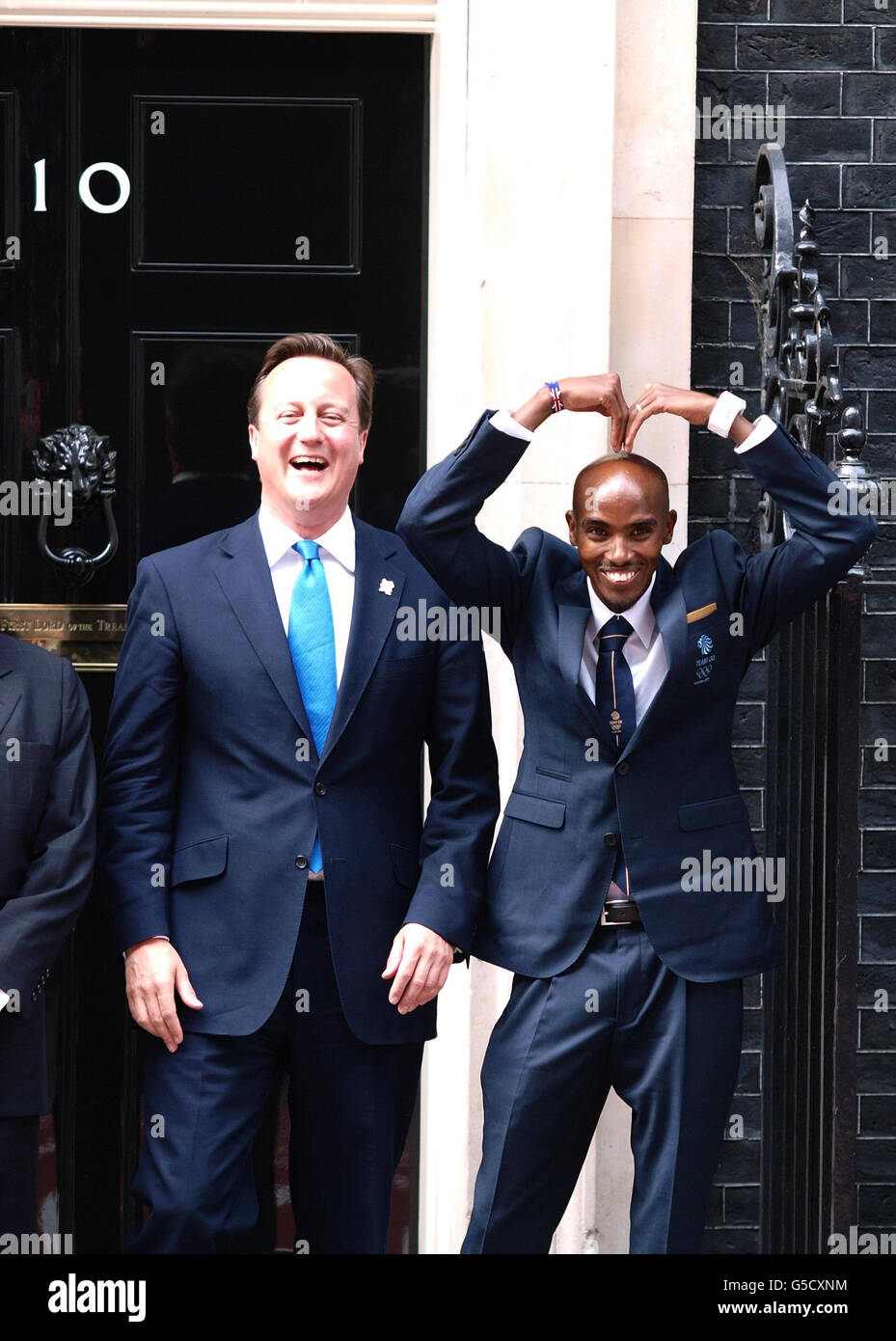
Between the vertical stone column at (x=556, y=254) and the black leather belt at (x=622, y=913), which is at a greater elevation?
the vertical stone column at (x=556, y=254)

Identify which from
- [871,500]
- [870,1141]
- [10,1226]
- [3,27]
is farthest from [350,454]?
[870,1141]

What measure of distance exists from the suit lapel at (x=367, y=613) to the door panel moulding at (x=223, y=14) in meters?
1.89

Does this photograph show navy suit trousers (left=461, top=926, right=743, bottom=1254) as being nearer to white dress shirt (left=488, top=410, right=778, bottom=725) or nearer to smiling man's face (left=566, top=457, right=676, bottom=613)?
white dress shirt (left=488, top=410, right=778, bottom=725)

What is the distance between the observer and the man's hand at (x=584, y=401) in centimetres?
383

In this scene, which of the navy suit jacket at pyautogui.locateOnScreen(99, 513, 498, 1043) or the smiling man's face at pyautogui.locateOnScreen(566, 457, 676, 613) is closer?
the smiling man's face at pyautogui.locateOnScreen(566, 457, 676, 613)

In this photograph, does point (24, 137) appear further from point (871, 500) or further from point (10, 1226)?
point (10, 1226)

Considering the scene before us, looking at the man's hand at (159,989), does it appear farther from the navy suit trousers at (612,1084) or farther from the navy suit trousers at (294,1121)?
the navy suit trousers at (612,1084)

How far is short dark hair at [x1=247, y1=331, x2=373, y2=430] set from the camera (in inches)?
158

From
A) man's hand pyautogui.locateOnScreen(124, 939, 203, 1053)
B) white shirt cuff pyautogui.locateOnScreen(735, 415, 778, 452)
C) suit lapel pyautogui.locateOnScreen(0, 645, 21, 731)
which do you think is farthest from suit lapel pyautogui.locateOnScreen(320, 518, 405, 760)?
white shirt cuff pyautogui.locateOnScreen(735, 415, 778, 452)

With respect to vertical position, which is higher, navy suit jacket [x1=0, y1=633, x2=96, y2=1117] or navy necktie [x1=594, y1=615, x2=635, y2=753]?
navy necktie [x1=594, y1=615, x2=635, y2=753]

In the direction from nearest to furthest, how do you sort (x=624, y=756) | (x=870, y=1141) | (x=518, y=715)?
(x=624, y=756) → (x=518, y=715) → (x=870, y=1141)

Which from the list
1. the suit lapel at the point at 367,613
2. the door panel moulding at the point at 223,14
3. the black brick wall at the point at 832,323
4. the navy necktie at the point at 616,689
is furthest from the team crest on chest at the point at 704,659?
the door panel moulding at the point at 223,14

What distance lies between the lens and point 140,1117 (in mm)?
5301

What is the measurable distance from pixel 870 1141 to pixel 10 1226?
2616 millimetres
